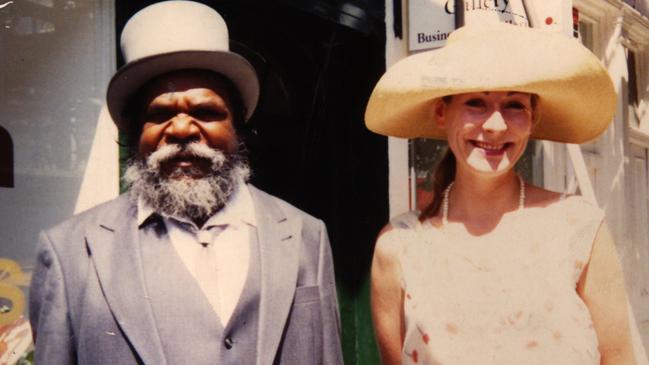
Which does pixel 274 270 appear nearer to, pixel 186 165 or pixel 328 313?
pixel 328 313

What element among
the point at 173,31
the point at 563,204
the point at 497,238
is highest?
the point at 173,31

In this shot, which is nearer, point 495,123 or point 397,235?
point 495,123

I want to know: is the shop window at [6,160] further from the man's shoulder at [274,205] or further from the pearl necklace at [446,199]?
the pearl necklace at [446,199]

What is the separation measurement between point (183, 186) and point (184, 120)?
20 centimetres

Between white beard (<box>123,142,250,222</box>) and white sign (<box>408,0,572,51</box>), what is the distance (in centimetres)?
252

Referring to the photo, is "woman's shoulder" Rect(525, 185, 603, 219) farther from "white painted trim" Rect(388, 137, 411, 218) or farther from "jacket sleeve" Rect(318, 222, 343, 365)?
"white painted trim" Rect(388, 137, 411, 218)

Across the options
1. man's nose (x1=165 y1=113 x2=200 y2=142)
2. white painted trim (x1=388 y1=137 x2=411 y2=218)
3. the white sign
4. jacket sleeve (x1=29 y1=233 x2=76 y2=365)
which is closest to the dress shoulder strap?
man's nose (x1=165 y1=113 x2=200 y2=142)

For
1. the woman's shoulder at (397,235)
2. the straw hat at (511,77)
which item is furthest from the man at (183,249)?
the straw hat at (511,77)

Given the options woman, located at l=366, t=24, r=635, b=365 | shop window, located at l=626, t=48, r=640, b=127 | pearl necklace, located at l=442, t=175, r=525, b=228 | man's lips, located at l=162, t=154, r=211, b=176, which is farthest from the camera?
shop window, located at l=626, t=48, r=640, b=127

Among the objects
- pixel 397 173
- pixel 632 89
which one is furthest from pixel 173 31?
pixel 632 89

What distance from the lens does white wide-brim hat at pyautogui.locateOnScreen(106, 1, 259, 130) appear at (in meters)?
2.37

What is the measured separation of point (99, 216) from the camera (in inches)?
90.7

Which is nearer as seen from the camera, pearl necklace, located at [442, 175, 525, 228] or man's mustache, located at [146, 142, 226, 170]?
man's mustache, located at [146, 142, 226, 170]

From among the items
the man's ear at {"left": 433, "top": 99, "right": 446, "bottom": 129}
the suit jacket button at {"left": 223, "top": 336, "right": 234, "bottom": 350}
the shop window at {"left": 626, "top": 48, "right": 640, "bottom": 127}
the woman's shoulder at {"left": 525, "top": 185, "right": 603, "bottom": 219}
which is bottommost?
the suit jacket button at {"left": 223, "top": 336, "right": 234, "bottom": 350}
